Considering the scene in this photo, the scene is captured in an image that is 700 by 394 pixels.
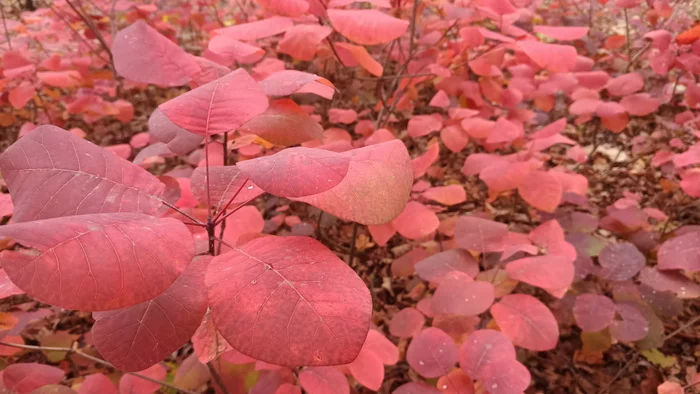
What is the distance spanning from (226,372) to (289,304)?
0.98 meters

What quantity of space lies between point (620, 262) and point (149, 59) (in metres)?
1.54

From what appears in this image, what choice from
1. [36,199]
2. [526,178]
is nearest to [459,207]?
[526,178]

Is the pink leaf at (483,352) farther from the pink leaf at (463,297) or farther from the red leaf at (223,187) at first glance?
the red leaf at (223,187)

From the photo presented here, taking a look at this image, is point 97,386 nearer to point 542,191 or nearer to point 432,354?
point 432,354

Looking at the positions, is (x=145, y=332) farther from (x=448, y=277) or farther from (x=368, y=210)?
(x=448, y=277)

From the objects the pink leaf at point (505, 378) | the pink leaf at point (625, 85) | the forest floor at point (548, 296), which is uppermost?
the pink leaf at point (625, 85)

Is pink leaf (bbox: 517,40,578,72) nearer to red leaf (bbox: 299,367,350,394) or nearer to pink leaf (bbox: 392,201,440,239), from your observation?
pink leaf (bbox: 392,201,440,239)

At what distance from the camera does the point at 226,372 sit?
136cm

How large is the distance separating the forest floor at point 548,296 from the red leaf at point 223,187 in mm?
965

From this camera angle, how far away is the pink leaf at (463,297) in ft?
3.73

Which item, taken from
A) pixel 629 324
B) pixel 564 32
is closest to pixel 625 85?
pixel 564 32

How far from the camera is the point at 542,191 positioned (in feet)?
4.84

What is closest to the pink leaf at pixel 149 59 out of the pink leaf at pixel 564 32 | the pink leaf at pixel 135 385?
the pink leaf at pixel 135 385

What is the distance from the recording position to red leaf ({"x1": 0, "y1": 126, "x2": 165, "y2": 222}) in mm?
606
